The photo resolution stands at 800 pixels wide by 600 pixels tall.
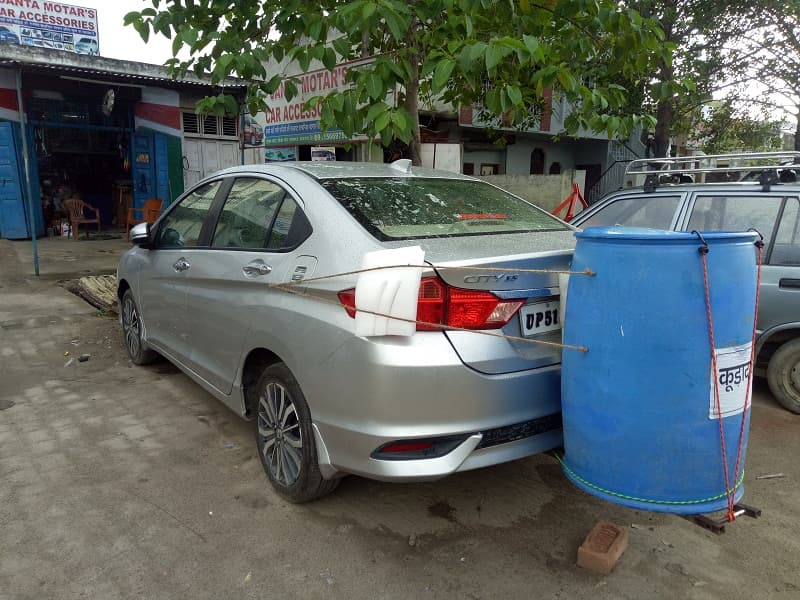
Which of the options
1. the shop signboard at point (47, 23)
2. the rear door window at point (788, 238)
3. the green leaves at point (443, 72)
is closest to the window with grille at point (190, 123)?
the shop signboard at point (47, 23)

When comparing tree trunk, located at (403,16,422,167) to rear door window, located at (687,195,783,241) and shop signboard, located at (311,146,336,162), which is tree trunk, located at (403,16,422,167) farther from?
shop signboard, located at (311,146,336,162)

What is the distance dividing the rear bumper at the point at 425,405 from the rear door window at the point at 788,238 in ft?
8.47

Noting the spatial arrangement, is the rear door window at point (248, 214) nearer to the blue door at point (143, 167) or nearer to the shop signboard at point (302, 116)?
the shop signboard at point (302, 116)

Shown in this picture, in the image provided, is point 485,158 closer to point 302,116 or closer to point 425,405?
point 302,116

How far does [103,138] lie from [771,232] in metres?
15.5

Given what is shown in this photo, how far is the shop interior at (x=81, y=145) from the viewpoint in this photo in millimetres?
13289

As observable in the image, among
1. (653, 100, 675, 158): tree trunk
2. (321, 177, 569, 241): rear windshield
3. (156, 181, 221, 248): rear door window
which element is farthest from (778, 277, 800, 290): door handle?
(653, 100, 675, 158): tree trunk

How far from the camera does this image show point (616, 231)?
2084 millimetres

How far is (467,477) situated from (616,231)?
1642 millimetres

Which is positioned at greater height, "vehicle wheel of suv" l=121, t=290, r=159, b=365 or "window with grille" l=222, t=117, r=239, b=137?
"window with grille" l=222, t=117, r=239, b=137

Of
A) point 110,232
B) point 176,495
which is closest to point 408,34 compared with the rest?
point 176,495

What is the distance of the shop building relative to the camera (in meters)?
12.4

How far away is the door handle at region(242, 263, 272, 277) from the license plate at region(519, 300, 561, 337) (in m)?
1.22

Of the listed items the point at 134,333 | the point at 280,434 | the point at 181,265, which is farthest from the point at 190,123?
the point at 280,434
